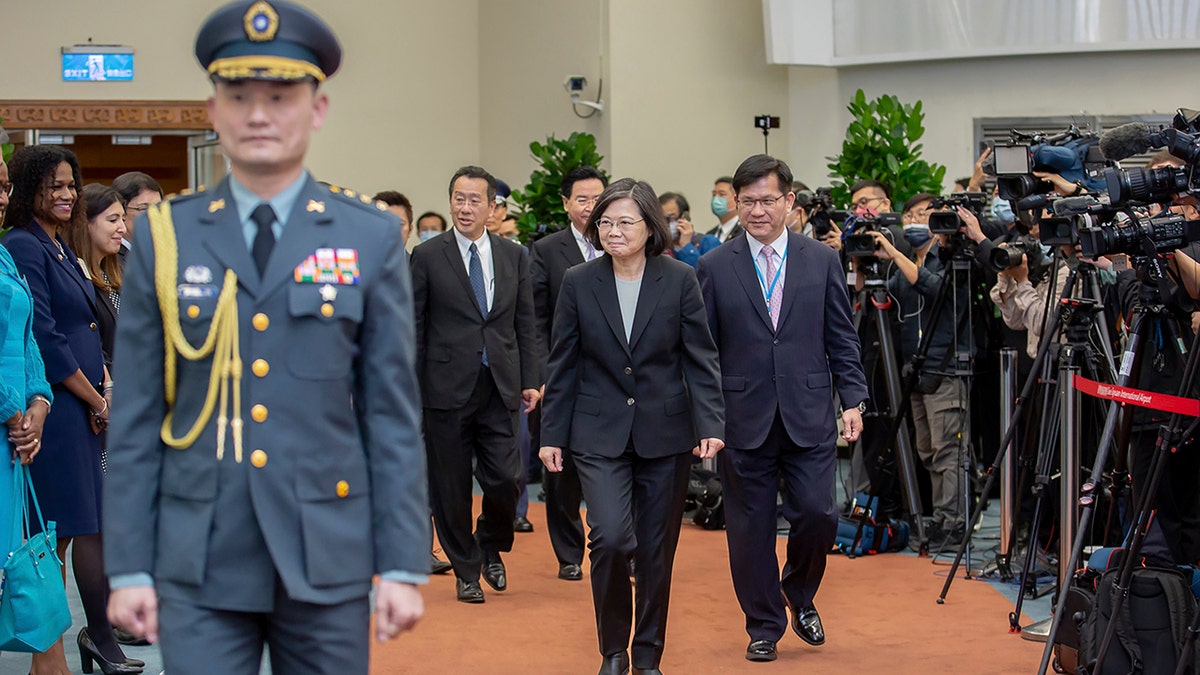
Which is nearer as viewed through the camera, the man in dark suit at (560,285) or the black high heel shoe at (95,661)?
the black high heel shoe at (95,661)

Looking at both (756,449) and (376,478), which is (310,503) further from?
(756,449)

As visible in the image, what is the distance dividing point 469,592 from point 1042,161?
2929 millimetres

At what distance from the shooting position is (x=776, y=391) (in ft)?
17.7

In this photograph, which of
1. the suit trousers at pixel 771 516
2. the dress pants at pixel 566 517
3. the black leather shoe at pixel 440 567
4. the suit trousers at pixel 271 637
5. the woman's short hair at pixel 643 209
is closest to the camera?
the suit trousers at pixel 271 637

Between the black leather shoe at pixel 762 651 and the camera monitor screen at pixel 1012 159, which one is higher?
the camera monitor screen at pixel 1012 159

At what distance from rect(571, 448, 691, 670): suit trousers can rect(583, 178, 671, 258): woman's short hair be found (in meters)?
0.73

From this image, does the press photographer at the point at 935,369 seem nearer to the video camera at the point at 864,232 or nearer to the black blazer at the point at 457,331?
the video camera at the point at 864,232

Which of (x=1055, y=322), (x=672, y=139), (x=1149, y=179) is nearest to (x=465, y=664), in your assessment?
(x=1055, y=322)

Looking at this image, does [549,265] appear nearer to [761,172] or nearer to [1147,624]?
[761,172]

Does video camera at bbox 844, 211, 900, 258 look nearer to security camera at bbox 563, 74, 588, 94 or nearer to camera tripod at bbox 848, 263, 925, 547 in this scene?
camera tripod at bbox 848, 263, 925, 547

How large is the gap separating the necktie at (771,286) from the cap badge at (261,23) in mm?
3213

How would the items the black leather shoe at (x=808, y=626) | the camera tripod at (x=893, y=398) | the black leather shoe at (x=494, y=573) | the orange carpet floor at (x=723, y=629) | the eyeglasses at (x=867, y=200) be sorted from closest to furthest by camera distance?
the orange carpet floor at (x=723, y=629) < the black leather shoe at (x=808, y=626) < the black leather shoe at (x=494, y=573) < the camera tripod at (x=893, y=398) < the eyeglasses at (x=867, y=200)

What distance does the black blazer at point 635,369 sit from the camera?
16.1 ft

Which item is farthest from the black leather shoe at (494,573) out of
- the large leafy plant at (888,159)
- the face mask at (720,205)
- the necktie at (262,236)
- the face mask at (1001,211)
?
the face mask at (720,205)
